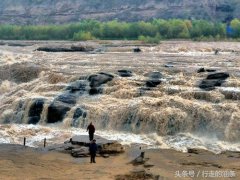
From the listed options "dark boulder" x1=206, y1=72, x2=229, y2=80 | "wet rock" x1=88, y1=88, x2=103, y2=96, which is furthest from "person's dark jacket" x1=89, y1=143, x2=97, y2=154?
"dark boulder" x1=206, y1=72, x2=229, y2=80

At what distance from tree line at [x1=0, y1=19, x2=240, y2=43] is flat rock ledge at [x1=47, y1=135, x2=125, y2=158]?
6353 cm

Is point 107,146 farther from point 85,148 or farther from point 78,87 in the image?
point 78,87

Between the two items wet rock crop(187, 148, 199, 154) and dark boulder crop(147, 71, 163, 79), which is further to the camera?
dark boulder crop(147, 71, 163, 79)

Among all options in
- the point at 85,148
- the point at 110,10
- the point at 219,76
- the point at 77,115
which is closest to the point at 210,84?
the point at 219,76

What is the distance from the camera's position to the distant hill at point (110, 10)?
12838 centimetres

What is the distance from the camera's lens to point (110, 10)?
457ft

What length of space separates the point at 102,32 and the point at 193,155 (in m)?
74.2

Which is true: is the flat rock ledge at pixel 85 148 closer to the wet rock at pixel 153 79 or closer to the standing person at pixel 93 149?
the standing person at pixel 93 149

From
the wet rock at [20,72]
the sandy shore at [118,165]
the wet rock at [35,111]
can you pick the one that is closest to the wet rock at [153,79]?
the wet rock at [35,111]

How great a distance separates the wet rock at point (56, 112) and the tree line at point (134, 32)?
5731 centimetres

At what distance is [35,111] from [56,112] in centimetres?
138

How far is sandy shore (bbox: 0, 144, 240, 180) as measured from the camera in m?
16.7

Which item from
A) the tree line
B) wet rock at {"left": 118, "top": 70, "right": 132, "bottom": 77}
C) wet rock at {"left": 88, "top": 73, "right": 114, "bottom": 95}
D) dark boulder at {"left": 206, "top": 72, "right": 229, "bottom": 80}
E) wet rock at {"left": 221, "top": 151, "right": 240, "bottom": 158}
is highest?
the tree line

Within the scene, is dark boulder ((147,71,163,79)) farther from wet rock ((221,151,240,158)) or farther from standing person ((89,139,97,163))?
standing person ((89,139,97,163))
